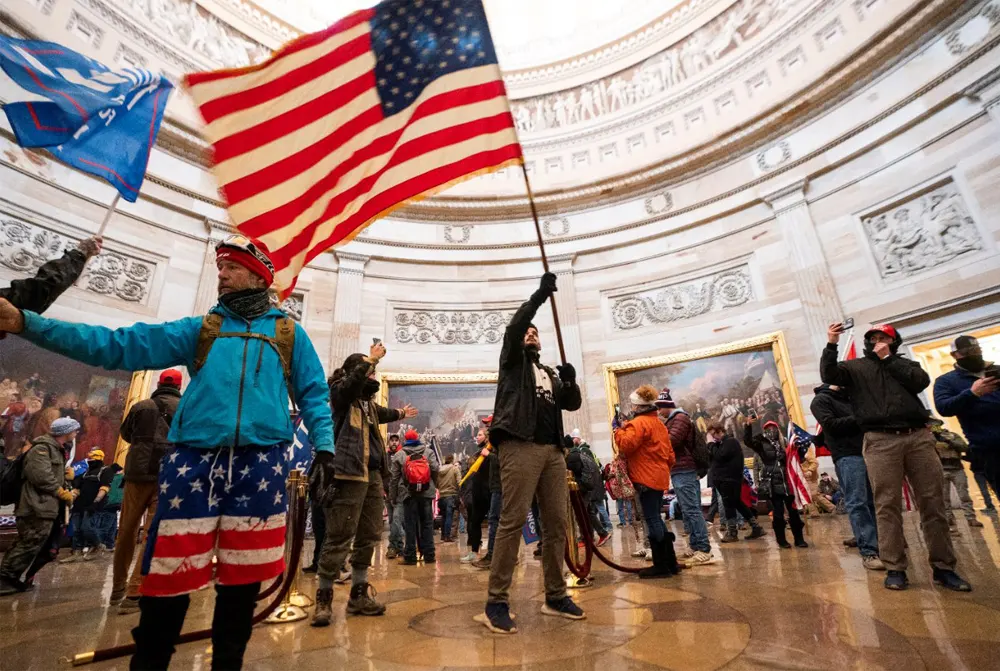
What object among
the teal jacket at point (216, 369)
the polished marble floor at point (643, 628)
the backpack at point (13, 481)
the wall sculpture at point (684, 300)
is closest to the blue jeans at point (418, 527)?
the polished marble floor at point (643, 628)

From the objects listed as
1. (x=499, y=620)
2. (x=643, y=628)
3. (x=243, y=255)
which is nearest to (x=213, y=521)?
(x=243, y=255)

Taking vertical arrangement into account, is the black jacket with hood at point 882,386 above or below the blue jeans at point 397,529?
above

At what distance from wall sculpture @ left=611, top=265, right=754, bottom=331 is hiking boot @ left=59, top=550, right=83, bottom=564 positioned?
37.1 feet

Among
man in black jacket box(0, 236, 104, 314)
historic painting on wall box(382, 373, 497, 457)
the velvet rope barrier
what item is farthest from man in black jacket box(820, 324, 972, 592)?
historic painting on wall box(382, 373, 497, 457)

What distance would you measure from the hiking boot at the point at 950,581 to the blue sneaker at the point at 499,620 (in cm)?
261

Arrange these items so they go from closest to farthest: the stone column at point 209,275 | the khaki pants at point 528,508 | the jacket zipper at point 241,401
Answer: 1. the jacket zipper at point 241,401
2. the khaki pants at point 528,508
3. the stone column at point 209,275

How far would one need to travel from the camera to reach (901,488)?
3189 mm

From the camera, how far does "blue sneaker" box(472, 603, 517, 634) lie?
2.55 m

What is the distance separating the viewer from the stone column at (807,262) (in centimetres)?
1016

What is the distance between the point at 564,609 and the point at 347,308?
35.4ft

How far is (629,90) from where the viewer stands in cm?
1517

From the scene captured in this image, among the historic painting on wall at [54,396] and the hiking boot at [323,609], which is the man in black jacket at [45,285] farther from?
the historic painting on wall at [54,396]

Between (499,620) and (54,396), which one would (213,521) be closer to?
(499,620)

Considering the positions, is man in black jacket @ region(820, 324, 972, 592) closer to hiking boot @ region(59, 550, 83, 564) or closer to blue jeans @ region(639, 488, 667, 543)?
blue jeans @ region(639, 488, 667, 543)
